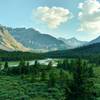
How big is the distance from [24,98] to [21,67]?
97216mm

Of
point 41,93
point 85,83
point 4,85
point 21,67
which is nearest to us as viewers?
point 85,83

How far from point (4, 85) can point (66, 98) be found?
10166 centimetres

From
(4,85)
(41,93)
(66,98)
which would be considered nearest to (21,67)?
(4,85)

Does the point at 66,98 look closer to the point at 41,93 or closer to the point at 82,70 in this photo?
the point at 82,70

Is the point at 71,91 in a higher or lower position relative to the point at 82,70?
lower

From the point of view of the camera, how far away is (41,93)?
10950cm

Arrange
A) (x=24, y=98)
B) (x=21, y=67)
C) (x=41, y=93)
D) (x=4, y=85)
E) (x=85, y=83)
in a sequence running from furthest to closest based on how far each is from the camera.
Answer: (x=21, y=67), (x=4, y=85), (x=41, y=93), (x=24, y=98), (x=85, y=83)

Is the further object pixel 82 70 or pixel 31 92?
pixel 31 92

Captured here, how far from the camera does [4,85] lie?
447 ft

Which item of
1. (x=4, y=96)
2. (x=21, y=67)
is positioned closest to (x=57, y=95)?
(x=4, y=96)

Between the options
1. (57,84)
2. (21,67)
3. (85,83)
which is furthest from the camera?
(21,67)

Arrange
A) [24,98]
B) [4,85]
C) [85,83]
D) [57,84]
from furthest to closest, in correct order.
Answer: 1. [4,85]
2. [57,84]
3. [24,98]
4. [85,83]

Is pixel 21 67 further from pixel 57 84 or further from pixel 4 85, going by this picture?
pixel 57 84

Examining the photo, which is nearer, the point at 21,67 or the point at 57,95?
the point at 57,95
